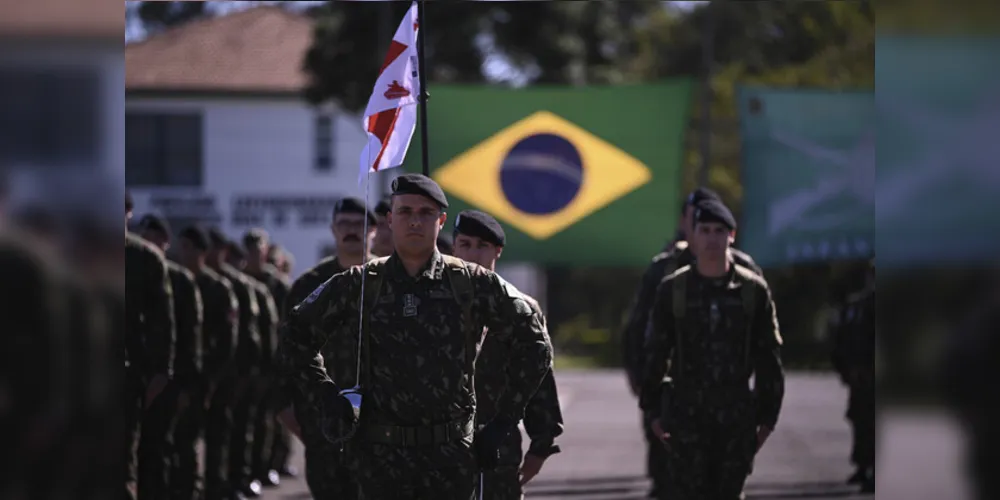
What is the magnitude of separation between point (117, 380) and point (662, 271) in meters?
6.04

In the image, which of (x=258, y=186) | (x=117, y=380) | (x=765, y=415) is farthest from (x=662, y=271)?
(x=258, y=186)

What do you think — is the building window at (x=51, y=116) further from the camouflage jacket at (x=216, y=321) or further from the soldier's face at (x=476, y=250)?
the camouflage jacket at (x=216, y=321)

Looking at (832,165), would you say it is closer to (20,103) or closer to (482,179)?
(482,179)

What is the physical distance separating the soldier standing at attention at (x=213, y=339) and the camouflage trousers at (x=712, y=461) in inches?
175

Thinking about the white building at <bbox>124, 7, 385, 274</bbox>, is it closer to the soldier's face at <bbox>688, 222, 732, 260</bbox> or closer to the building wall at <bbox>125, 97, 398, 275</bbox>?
the building wall at <bbox>125, 97, 398, 275</bbox>

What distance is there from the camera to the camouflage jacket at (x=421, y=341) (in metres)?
6.47

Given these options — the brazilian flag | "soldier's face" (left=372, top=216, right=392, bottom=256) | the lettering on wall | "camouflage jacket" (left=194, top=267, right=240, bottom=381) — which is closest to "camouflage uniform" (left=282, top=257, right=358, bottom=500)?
"soldier's face" (left=372, top=216, right=392, bottom=256)

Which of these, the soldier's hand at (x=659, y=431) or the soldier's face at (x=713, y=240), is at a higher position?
the soldier's face at (x=713, y=240)

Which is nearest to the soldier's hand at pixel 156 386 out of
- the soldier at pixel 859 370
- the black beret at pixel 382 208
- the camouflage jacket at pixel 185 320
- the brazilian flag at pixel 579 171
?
the camouflage jacket at pixel 185 320

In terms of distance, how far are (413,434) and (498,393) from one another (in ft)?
5.48

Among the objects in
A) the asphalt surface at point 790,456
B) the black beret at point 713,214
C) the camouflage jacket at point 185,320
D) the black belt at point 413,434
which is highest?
→ the black beret at point 713,214

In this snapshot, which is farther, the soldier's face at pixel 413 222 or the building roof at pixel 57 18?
the soldier's face at pixel 413 222

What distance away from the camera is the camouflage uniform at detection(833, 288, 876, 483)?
43.9 feet

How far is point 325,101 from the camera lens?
38125mm
